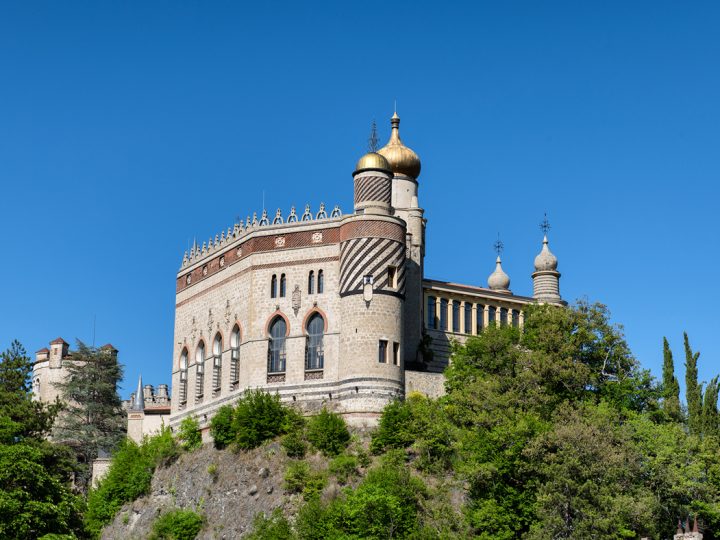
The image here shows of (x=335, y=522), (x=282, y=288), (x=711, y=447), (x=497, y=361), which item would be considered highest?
(x=282, y=288)

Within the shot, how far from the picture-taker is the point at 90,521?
70.2 metres

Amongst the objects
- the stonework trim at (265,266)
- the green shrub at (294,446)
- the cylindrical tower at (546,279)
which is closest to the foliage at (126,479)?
the stonework trim at (265,266)

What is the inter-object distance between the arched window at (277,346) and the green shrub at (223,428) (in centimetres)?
321

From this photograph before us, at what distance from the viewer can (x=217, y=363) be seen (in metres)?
72.4

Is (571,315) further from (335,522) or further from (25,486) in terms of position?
(25,486)

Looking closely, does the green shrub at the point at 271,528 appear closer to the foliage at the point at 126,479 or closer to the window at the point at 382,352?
the window at the point at 382,352

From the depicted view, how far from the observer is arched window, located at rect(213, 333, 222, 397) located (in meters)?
72.1

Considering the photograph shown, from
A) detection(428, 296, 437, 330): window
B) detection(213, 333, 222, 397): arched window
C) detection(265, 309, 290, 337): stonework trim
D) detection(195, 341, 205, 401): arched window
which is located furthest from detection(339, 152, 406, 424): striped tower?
detection(195, 341, 205, 401): arched window

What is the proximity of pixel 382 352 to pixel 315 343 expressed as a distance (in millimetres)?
4320

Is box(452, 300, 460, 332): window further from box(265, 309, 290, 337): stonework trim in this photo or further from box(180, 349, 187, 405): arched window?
box(180, 349, 187, 405): arched window

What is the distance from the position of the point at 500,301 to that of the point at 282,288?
1529 centimetres

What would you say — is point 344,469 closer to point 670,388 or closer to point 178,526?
point 178,526

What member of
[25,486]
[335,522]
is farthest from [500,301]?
[25,486]

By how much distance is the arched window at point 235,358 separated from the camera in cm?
7031
